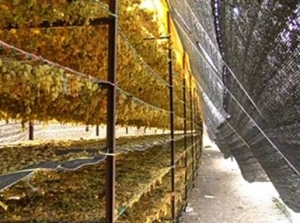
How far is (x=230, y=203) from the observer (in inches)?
281

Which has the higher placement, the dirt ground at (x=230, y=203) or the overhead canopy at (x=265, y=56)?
the overhead canopy at (x=265, y=56)

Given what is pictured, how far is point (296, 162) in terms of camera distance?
340cm

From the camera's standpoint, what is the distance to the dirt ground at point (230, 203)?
19.8 ft

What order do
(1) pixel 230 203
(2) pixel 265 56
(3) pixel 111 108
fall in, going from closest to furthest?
1. (3) pixel 111 108
2. (2) pixel 265 56
3. (1) pixel 230 203

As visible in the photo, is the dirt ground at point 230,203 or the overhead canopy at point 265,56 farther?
the dirt ground at point 230,203

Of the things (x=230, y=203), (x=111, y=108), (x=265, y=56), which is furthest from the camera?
(x=230, y=203)

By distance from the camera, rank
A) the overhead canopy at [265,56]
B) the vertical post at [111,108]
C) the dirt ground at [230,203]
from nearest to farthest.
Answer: the vertical post at [111,108] → the overhead canopy at [265,56] → the dirt ground at [230,203]

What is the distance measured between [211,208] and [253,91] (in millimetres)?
3204

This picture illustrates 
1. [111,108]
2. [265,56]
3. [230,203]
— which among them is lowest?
[230,203]

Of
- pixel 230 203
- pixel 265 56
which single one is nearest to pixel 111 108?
pixel 265 56

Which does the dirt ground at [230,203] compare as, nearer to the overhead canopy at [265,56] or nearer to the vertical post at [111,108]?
the overhead canopy at [265,56]

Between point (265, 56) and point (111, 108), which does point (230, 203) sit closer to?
point (265, 56)

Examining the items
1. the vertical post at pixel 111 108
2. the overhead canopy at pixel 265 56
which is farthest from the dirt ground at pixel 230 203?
the vertical post at pixel 111 108

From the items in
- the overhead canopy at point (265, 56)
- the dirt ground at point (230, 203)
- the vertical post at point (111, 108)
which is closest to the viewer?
the vertical post at point (111, 108)
